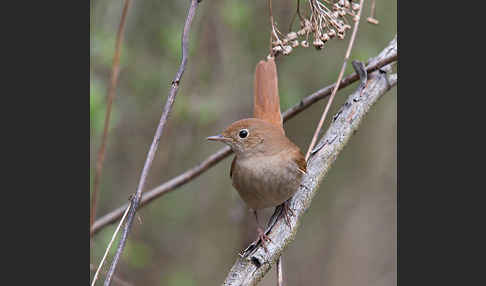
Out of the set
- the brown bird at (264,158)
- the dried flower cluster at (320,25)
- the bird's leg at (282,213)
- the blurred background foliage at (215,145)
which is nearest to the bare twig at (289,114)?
the brown bird at (264,158)

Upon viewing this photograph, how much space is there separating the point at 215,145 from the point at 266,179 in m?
2.24

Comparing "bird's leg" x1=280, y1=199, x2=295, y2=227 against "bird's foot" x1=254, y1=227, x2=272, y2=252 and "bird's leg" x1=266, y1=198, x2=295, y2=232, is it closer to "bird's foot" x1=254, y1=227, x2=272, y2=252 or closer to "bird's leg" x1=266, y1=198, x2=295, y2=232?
"bird's leg" x1=266, y1=198, x2=295, y2=232

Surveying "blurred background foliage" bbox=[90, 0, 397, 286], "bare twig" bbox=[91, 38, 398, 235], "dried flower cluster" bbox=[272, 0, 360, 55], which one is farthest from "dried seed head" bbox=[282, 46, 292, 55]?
"blurred background foliage" bbox=[90, 0, 397, 286]

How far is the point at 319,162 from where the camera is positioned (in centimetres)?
321

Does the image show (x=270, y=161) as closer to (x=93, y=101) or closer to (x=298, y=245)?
(x=93, y=101)

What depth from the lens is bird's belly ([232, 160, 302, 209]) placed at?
10.00 feet

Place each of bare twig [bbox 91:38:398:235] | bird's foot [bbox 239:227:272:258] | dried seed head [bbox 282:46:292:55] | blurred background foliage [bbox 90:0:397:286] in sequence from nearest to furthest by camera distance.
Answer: dried seed head [bbox 282:46:292:55], bird's foot [bbox 239:227:272:258], bare twig [bbox 91:38:398:235], blurred background foliage [bbox 90:0:397:286]

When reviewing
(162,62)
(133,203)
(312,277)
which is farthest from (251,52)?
(133,203)

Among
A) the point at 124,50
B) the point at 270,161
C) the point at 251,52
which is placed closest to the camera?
the point at 270,161

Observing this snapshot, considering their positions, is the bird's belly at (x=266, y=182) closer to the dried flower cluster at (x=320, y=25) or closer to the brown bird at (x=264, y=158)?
the brown bird at (x=264, y=158)

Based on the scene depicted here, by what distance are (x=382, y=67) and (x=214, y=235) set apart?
2979 mm

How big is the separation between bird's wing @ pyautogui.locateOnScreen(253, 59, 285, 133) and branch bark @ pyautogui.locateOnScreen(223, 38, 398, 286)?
0.38 metres

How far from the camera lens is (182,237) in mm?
5422

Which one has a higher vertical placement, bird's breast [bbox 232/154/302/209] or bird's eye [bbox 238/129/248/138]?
bird's eye [bbox 238/129/248/138]
